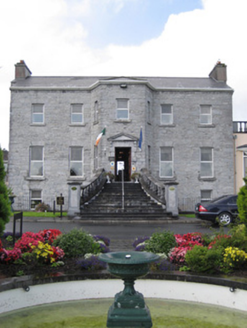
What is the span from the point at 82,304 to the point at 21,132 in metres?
22.9

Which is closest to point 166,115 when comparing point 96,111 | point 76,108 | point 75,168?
point 96,111

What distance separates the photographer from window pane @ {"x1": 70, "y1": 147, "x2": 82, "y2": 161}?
2784 centimetres

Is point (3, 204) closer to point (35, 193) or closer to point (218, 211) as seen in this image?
point (218, 211)

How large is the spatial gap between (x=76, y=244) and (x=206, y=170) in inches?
831

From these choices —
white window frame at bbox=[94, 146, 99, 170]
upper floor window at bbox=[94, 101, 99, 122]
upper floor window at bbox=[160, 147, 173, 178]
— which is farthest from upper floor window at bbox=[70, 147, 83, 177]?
upper floor window at bbox=[160, 147, 173, 178]

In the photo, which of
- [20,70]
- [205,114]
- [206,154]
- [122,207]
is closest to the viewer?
[122,207]

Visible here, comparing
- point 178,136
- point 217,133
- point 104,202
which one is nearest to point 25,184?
point 104,202

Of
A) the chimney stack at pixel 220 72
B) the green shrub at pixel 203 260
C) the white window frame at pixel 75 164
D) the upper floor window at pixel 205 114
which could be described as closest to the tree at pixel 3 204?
the green shrub at pixel 203 260

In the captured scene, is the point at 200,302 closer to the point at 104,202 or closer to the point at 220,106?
the point at 104,202

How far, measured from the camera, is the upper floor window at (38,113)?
2803cm

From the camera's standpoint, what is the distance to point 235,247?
788 centimetres

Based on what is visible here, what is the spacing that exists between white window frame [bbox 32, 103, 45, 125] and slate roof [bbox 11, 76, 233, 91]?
1433 millimetres

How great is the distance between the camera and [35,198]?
27328 millimetres

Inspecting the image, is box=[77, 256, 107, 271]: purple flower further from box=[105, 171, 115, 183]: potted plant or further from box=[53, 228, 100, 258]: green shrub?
box=[105, 171, 115, 183]: potted plant
